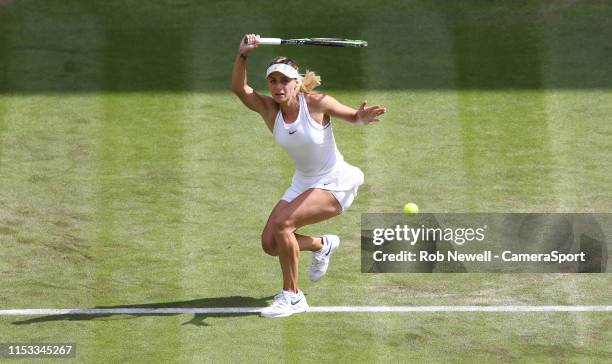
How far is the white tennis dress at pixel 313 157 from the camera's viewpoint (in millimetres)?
11875

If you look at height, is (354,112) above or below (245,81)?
below

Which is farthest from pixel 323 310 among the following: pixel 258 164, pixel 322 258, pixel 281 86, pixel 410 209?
pixel 258 164

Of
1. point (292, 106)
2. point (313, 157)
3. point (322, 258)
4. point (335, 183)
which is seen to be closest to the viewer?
point (292, 106)

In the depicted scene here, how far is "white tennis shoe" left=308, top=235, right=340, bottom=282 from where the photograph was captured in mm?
12492

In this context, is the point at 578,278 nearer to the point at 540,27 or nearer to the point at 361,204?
the point at 361,204

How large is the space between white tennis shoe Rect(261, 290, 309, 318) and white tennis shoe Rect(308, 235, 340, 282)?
61 cm

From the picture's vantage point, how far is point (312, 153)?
12.0 meters

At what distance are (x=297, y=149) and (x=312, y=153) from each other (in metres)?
0.14

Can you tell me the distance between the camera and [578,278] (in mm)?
12570

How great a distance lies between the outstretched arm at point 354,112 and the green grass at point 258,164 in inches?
65.6

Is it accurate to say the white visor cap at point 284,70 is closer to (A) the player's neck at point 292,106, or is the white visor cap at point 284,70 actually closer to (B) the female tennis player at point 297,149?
(B) the female tennis player at point 297,149

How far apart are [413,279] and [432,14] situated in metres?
5.68

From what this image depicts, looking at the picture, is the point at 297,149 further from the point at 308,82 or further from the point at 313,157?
the point at 308,82

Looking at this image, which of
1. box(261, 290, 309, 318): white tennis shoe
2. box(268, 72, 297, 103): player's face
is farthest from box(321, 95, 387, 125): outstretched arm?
box(261, 290, 309, 318): white tennis shoe
